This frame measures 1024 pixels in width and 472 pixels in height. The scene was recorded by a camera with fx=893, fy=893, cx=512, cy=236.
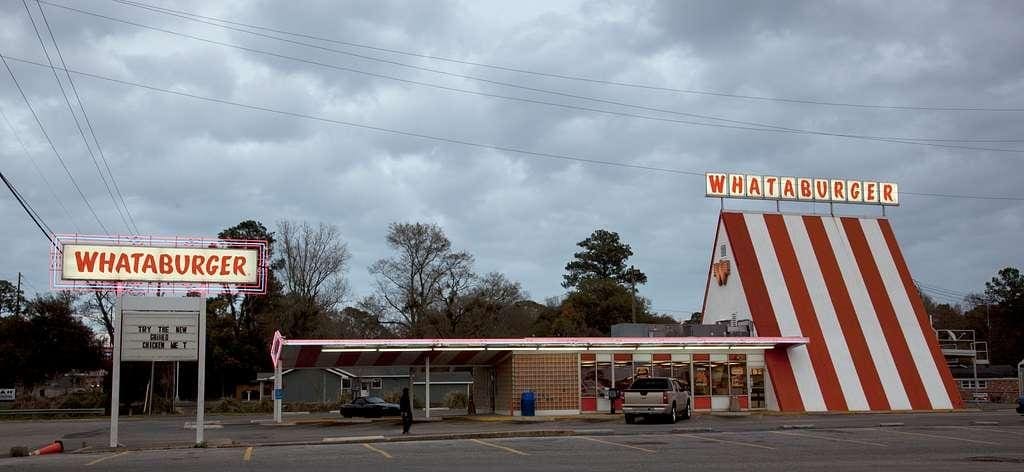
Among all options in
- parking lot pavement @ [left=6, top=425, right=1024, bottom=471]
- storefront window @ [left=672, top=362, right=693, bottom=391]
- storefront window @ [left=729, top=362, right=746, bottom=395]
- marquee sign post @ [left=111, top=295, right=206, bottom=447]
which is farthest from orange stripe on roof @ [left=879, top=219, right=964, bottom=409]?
marquee sign post @ [left=111, top=295, right=206, bottom=447]

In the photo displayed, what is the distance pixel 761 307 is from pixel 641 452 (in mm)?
26003

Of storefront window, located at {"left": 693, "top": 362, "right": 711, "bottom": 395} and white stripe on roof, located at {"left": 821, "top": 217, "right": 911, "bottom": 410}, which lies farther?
white stripe on roof, located at {"left": 821, "top": 217, "right": 911, "bottom": 410}

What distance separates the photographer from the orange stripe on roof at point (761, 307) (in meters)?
42.8

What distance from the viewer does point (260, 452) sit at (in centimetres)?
2269

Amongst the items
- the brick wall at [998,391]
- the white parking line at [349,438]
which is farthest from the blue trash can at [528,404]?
the brick wall at [998,391]

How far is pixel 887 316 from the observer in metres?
46.7

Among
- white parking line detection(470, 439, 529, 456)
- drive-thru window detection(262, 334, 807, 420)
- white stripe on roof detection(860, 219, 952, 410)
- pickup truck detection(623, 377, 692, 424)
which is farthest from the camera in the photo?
white stripe on roof detection(860, 219, 952, 410)

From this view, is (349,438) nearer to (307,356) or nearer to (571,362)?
(307,356)

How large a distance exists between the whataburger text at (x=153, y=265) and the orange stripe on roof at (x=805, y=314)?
93.3ft

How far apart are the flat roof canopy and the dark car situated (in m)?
6.28

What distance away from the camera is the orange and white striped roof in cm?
4372

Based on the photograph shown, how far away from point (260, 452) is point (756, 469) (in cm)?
1251

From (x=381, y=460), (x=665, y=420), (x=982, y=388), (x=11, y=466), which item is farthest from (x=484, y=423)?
(x=982, y=388)

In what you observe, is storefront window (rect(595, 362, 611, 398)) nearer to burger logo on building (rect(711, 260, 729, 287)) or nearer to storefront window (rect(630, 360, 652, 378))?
storefront window (rect(630, 360, 652, 378))
